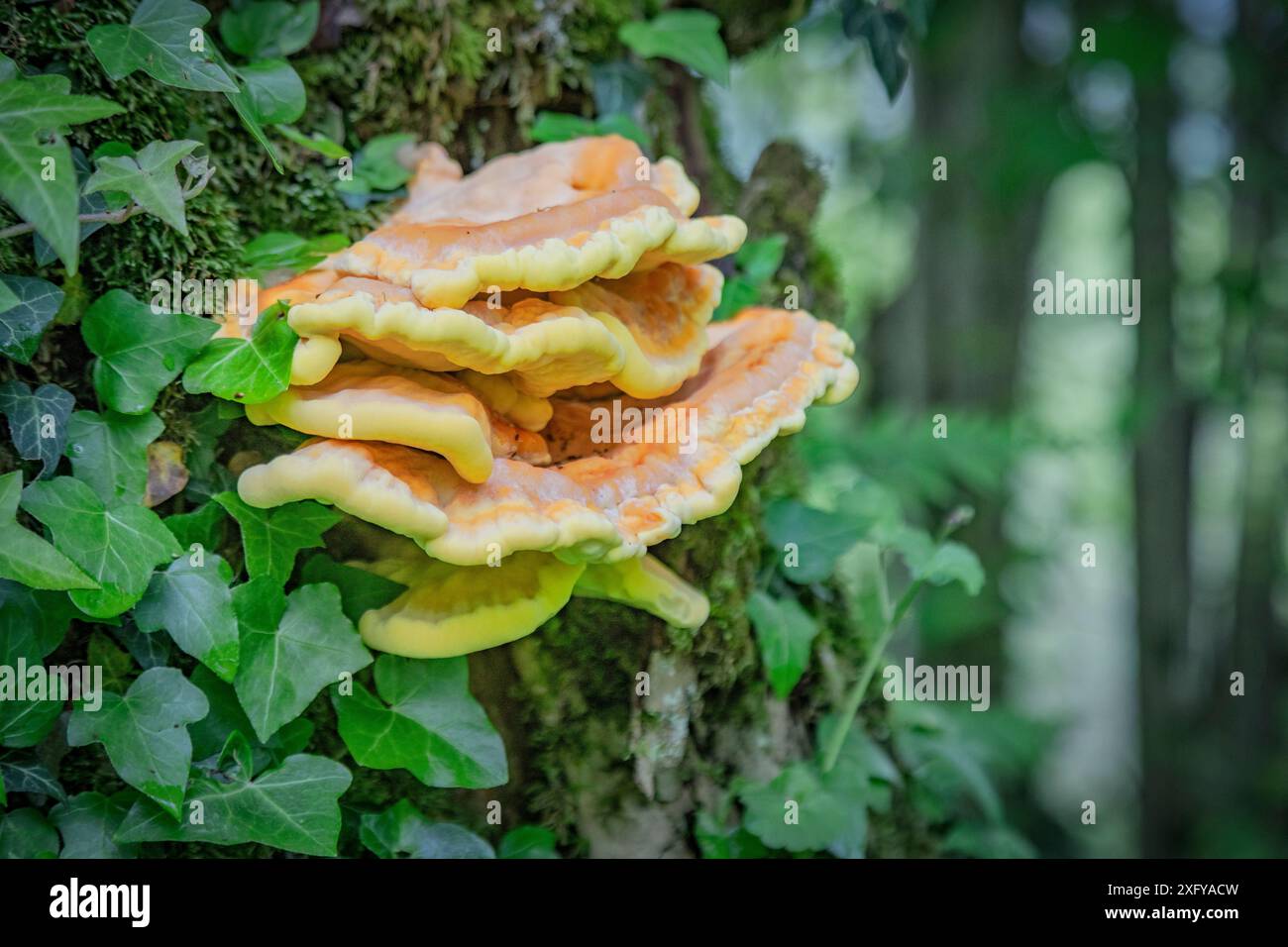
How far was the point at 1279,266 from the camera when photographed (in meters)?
6.47

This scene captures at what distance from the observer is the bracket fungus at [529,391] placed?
1.25 metres

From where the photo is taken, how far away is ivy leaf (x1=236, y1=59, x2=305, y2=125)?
1.60m

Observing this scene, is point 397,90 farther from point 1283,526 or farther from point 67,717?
point 1283,526

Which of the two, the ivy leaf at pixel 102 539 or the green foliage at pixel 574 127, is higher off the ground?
the green foliage at pixel 574 127

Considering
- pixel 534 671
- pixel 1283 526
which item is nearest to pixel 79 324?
pixel 534 671

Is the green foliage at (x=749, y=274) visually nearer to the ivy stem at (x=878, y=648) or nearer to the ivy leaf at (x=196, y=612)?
the ivy stem at (x=878, y=648)

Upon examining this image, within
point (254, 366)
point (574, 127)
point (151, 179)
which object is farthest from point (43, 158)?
point (574, 127)

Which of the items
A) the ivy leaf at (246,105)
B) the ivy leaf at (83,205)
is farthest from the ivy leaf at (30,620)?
the ivy leaf at (246,105)

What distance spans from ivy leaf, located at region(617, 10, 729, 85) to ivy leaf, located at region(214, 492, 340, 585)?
129 centimetres

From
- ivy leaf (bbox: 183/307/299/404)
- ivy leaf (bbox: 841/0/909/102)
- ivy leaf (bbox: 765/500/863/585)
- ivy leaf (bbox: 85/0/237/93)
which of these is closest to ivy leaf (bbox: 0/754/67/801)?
ivy leaf (bbox: 183/307/299/404)

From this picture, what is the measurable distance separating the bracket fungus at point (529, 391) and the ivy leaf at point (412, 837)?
1.32ft
